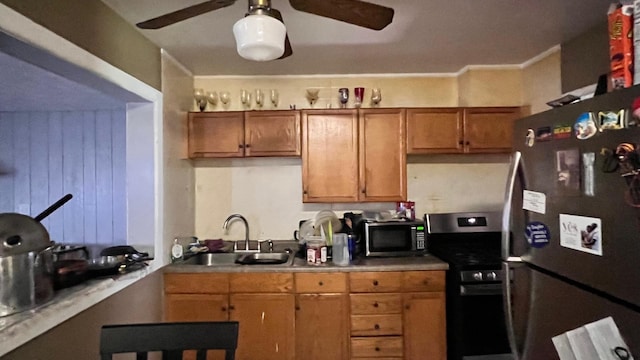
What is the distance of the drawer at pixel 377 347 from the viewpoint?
109 inches

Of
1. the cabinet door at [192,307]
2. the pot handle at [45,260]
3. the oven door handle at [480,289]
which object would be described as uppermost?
the pot handle at [45,260]

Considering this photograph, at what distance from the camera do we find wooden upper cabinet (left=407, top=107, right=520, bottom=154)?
3150mm

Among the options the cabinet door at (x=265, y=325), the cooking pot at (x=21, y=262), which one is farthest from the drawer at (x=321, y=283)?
the cooking pot at (x=21, y=262)

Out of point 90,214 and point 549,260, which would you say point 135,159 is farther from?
point 549,260

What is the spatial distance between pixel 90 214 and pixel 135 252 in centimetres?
127

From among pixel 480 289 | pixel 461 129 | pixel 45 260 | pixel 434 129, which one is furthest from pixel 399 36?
pixel 45 260

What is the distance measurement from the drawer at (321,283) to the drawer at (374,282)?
7cm

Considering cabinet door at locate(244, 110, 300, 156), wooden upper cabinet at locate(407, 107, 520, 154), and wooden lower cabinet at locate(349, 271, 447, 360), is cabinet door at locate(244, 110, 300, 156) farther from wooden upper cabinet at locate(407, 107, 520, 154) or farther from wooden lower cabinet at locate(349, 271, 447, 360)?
wooden lower cabinet at locate(349, 271, 447, 360)

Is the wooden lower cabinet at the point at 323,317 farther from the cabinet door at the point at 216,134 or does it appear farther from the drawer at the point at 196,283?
the cabinet door at the point at 216,134

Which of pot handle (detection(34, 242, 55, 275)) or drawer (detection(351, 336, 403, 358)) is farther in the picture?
drawer (detection(351, 336, 403, 358))

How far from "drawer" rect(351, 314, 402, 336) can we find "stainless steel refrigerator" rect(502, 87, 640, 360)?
1.16 m

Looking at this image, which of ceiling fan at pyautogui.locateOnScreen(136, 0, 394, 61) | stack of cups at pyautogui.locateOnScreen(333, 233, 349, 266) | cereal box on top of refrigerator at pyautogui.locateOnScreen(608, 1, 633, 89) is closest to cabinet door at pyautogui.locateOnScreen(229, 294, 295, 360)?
stack of cups at pyautogui.locateOnScreen(333, 233, 349, 266)

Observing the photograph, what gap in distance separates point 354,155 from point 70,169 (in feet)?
7.86

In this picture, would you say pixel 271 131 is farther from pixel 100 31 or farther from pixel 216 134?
pixel 100 31
